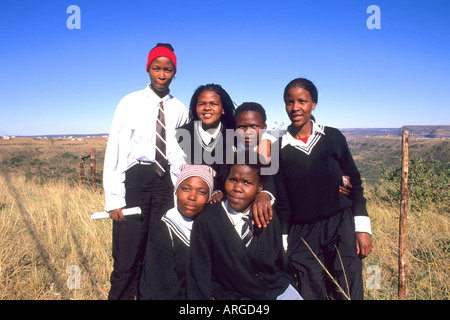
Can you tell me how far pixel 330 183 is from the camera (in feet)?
6.91

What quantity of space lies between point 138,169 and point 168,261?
0.90 meters

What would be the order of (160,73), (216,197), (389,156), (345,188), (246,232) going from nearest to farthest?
(246,232), (216,197), (345,188), (160,73), (389,156)

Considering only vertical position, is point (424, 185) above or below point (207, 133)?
below

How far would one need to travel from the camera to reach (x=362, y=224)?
7.07ft

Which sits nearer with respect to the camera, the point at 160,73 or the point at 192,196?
the point at 192,196

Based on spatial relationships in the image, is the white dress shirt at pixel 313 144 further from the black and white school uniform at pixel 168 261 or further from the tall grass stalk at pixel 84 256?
the tall grass stalk at pixel 84 256

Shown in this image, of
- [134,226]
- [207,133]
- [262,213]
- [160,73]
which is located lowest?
[134,226]

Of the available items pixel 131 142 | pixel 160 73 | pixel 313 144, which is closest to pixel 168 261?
pixel 131 142

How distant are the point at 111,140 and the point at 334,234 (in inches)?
80.9

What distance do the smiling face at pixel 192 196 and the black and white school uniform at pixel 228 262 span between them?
3.6 inches

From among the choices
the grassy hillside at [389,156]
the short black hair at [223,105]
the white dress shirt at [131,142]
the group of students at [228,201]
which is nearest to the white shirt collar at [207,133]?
the group of students at [228,201]

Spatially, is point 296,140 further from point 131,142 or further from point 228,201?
point 131,142

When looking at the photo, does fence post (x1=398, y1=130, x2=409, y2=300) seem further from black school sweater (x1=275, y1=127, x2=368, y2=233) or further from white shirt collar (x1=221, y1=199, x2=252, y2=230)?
white shirt collar (x1=221, y1=199, x2=252, y2=230)
